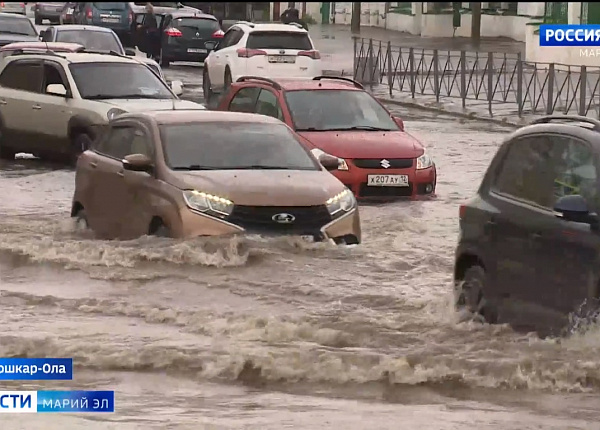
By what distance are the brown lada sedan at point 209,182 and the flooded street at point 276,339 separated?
17 centimetres

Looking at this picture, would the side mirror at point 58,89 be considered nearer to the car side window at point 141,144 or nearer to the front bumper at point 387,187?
the front bumper at point 387,187

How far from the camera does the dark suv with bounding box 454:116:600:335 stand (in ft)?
27.2

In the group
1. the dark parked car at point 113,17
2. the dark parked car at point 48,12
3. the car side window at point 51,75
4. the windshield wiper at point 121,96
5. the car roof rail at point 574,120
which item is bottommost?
the dark parked car at point 48,12

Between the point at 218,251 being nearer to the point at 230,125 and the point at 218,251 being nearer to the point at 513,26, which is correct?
the point at 230,125

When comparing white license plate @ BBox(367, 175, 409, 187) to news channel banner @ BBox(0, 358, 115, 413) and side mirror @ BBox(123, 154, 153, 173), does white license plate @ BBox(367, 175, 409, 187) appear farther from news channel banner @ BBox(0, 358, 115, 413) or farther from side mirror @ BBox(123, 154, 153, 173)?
news channel banner @ BBox(0, 358, 115, 413)

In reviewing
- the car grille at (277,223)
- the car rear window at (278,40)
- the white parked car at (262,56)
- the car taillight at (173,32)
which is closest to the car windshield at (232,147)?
the car grille at (277,223)

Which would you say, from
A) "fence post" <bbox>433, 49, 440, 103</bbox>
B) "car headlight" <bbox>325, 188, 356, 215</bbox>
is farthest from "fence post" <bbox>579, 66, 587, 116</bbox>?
"car headlight" <bbox>325, 188, 356, 215</bbox>

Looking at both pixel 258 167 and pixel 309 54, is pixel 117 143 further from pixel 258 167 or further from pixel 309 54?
pixel 309 54

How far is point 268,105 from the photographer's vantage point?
1822 cm

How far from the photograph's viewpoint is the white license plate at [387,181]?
1678 cm

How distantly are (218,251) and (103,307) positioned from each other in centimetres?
153

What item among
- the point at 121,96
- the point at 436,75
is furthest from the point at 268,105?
the point at 436,75
